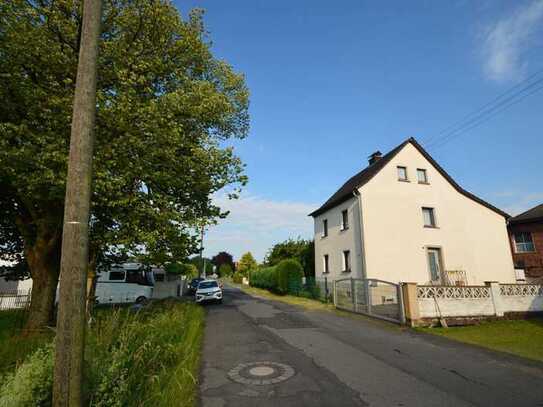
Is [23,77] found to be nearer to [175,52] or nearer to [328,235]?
[175,52]

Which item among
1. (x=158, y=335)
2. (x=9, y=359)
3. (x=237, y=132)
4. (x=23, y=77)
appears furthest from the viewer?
(x=237, y=132)

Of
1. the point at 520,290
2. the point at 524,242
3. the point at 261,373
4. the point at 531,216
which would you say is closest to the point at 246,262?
the point at 524,242

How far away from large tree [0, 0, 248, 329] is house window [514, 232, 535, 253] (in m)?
27.7

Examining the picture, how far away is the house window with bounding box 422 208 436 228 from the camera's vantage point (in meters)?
21.6

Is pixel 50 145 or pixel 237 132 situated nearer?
pixel 50 145

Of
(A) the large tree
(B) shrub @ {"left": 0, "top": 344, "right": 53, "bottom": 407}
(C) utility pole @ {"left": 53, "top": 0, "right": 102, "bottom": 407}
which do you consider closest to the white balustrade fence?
(A) the large tree

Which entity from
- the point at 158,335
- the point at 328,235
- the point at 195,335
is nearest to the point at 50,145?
the point at 158,335

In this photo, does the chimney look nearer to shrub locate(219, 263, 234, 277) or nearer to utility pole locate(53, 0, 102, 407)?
utility pole locate(53, 0, 102, 407)

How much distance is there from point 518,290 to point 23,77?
65.6 ft

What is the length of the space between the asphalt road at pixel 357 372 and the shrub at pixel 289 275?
1540cm

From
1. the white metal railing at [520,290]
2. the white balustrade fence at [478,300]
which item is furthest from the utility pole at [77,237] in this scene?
the white metal railing at [520,290]

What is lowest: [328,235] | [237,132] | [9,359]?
[9,359]

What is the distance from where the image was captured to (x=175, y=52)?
1134 centimetres

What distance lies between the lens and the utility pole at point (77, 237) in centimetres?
291
